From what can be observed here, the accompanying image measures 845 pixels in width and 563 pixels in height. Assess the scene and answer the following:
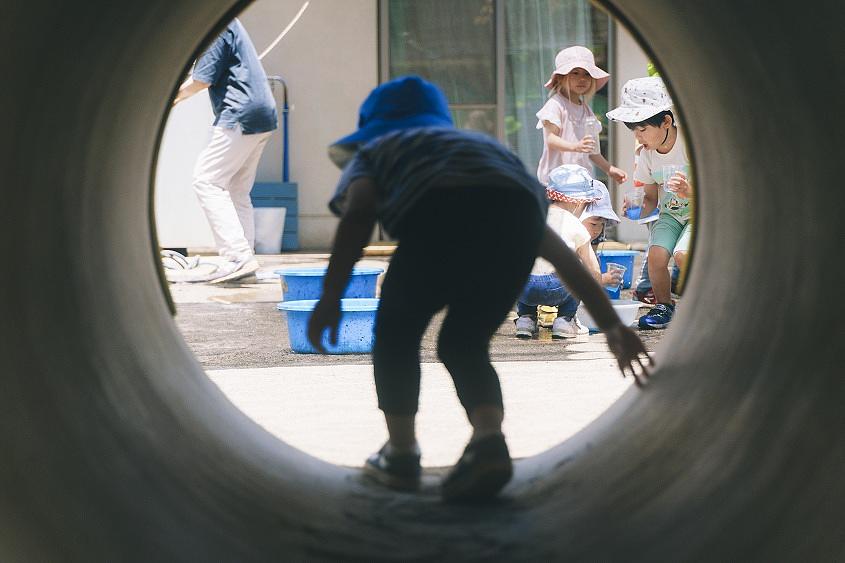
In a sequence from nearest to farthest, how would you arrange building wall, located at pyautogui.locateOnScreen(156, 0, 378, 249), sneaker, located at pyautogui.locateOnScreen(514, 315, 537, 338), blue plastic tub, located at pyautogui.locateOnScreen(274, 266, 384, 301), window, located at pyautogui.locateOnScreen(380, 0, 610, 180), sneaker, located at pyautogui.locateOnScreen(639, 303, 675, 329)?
blue plastic tub, located at pyautogui.locateOnScreen(274, 266, 384, 301), sneaker, located at pyautogui.locateOnScreen(639, 303, 675, 329), sneaker, located at pyautogui.locateOnScreen(514, 315, 537, 338), building wall, located at pyautogui.locateOnScreen(156, 0, 378, 249), window, located at pyautogui.locateOnScreen(380, 0, 610, 180)

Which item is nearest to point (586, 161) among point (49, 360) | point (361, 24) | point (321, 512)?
point (321, 512)

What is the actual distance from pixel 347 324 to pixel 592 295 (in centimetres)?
205

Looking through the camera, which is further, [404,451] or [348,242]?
[404,451]

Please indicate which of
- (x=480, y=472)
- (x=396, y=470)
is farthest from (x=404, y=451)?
(x=480, y=472)

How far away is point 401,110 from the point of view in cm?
241

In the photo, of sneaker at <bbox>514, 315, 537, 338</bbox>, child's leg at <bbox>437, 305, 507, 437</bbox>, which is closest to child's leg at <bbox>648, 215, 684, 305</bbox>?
sneaker at <bbox>514, 315, 537, 338</bbox>

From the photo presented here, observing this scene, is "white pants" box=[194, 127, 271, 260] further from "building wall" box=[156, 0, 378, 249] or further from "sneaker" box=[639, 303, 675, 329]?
"sneaker" box=[639, 303, 675, 329]

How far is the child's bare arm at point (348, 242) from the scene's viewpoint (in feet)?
7.57

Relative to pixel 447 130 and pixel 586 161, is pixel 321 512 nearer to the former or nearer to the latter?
pixel 447 130

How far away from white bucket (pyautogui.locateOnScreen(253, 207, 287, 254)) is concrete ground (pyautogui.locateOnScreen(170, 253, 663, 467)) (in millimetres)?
1788

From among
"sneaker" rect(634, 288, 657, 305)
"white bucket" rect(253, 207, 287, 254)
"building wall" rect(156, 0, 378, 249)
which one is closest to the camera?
"sneaker" rect(634, 288, 657, 305)

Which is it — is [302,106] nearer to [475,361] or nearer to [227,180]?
[227,180]

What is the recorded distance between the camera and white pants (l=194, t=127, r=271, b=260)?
5.75 metres

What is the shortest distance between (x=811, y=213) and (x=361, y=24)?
767 cm
